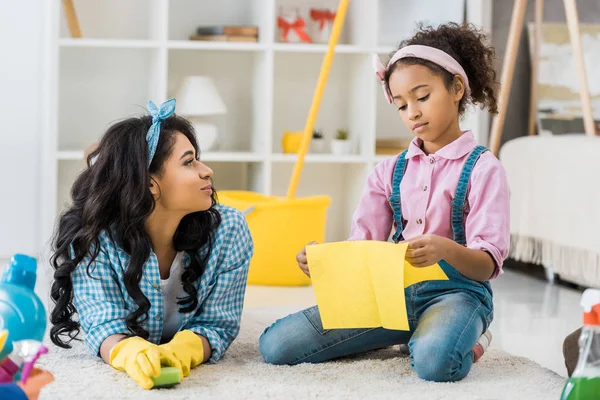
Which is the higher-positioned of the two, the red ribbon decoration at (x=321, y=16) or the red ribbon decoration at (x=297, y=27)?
the red ribbon decoration at (x=321, y=16)

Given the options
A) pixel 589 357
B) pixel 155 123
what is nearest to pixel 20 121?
pixel 155 123

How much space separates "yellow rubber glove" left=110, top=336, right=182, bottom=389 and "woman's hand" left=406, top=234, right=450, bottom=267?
0.41 meters

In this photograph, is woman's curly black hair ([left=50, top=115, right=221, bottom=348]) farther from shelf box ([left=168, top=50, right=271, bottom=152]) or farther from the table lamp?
shelf box ([left=168, top=50, right=271, bottom=152])

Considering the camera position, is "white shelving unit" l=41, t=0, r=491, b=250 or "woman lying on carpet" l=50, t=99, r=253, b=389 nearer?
"woman lying on carpet" l=50, t=99, r=253, b=389

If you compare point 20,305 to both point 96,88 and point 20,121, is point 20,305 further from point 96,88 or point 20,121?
point 96,88

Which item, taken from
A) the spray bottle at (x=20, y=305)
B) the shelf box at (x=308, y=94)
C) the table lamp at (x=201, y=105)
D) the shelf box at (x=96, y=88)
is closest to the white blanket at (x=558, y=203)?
the shelf box at (x=308, y=94)

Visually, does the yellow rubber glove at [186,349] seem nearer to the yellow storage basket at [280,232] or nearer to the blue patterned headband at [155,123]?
the blue patterned headband at [155,123]

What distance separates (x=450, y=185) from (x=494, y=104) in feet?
0.66

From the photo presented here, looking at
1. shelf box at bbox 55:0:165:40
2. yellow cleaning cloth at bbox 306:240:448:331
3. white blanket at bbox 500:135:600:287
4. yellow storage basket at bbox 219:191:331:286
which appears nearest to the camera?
yellow cleaning cloth at bbox 306:240:448:331

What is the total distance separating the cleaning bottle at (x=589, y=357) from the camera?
4.01ft

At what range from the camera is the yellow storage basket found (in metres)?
2.57

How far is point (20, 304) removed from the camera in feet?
4.36

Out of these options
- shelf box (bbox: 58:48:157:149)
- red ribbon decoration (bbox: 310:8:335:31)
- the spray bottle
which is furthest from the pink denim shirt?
shelf box (bbox: 58:48:157:149)

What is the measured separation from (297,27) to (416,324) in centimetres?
174
